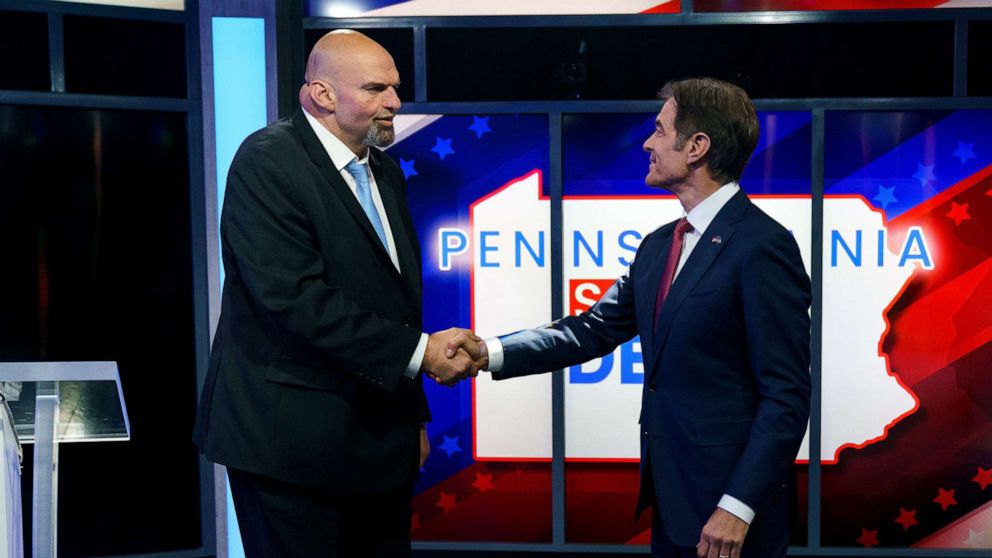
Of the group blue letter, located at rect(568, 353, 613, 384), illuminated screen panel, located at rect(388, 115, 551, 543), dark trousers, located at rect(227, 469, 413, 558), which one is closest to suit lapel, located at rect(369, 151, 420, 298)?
dark trousers, located at rect(227, 469, 413, 558)

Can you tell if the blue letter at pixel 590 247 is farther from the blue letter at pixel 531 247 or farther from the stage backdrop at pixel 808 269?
the blue letter at pixel 531 247

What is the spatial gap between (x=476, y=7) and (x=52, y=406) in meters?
3.31

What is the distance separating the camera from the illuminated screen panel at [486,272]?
16.2ft

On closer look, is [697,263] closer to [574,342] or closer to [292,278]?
[574,342]

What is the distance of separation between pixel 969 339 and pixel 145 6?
4507 mm

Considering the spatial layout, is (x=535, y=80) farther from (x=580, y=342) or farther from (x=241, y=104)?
(x=580, y=342)

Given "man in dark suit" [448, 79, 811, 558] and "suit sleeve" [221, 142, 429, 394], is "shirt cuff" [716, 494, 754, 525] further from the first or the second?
"suit sleeve" [221, 142, 429, 394]

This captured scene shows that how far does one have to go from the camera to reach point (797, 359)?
2.27 metres

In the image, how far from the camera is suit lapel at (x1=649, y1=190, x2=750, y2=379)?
2346mm

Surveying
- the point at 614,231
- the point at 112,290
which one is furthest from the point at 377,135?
the point at 112,290

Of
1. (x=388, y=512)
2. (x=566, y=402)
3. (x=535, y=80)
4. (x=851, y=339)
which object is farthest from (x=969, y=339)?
(x=388, y=512)

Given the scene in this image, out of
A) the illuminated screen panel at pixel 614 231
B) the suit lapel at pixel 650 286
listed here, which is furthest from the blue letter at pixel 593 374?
the suit lapel at pixel 650 286

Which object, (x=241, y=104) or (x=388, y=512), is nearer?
(x=388, y=512)

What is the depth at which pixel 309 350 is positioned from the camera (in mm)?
2420
